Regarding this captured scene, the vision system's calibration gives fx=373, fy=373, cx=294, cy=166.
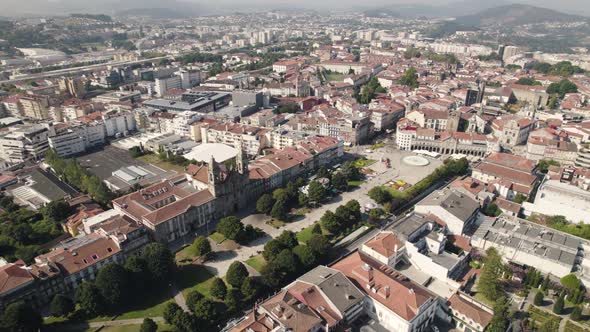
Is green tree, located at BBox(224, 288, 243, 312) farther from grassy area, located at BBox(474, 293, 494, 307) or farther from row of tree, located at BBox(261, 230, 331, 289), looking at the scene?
grassy area, located at BBox(474, 293, 494, 307)

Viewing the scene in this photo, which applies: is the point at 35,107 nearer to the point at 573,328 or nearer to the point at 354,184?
the point at 354,184

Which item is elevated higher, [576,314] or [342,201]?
[576,314]

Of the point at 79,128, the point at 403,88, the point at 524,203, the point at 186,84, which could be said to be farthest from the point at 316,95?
the point at 524,203

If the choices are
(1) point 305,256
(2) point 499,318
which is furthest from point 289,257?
(2) point 499,318

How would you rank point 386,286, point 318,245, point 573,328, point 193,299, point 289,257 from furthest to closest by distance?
point 318,245 → point 289,257 → point 193,299 → point 573,328 → point 386,286

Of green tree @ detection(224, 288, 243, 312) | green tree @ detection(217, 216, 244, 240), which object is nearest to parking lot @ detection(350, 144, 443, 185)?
green tree @ detection(217, 216, 244, 240)

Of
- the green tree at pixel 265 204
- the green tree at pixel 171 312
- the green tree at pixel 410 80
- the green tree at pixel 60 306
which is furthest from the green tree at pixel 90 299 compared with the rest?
the green tree at pixel 410 80
